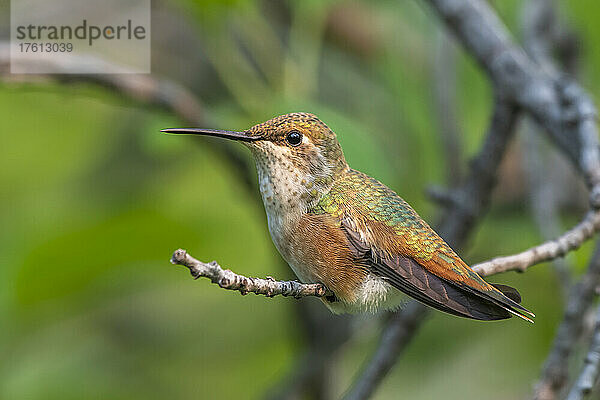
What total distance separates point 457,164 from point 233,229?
4.14 feet

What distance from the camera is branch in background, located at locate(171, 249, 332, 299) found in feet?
4.38

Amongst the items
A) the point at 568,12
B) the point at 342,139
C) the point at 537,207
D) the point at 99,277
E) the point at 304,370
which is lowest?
the point at 304,370

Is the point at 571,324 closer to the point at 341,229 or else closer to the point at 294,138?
the point at 341,229

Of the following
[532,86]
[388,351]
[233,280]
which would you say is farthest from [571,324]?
[233,280]

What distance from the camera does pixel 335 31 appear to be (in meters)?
5.28

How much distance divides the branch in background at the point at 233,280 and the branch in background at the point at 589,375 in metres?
0.72

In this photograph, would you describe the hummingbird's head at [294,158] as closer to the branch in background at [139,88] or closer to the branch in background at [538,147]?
the branch in background at [538,147]

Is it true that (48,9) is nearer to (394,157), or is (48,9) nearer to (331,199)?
Answer: (394,157)

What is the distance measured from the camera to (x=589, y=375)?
190cm

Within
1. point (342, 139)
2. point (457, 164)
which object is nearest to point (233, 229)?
point (457, 164)

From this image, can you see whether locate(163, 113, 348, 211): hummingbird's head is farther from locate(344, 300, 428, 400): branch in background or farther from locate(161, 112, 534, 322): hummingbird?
locate(344, 300, 428, 400): branch in background

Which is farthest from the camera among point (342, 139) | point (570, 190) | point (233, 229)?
point (570, 190)

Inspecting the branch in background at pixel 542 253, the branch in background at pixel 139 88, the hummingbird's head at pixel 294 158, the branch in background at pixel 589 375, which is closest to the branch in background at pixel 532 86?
the branch in background at pixel 542 253

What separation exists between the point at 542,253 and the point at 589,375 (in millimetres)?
326
